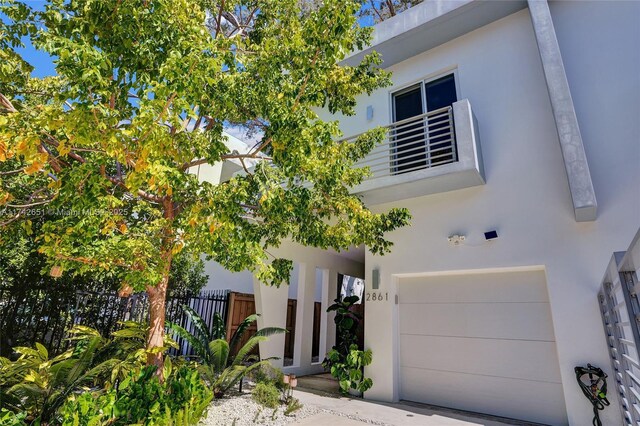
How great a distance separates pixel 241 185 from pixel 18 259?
7.35 m

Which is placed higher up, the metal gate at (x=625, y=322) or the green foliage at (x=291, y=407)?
the metal gate at (x=625, y=322)

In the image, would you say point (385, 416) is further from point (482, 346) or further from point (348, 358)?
point (482, 346)

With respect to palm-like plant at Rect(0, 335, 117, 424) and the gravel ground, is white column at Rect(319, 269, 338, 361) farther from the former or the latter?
palm-like plant at Rect(0, 335, 117, 424)

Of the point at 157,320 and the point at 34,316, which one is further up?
the point at 157,320

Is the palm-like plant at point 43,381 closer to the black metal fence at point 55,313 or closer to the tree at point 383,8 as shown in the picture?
the black metal fence at point 55,313

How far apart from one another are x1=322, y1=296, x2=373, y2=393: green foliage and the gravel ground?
3.99ft

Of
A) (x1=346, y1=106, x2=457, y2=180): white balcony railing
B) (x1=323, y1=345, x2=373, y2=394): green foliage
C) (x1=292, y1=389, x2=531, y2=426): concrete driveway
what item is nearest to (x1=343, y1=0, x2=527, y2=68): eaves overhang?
(x1=346, y1=106, x2=457, y2=180): white balcony railing

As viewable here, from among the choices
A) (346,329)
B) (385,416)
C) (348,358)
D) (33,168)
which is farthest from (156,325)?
(346,329)

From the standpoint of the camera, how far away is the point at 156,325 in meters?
5.72

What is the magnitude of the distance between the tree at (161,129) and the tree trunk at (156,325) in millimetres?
19

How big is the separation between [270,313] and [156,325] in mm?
4311

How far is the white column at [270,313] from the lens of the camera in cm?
938

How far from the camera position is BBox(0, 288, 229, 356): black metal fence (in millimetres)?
8102

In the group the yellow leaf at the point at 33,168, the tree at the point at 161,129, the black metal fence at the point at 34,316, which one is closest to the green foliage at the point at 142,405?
the tree at the point at 161,129
